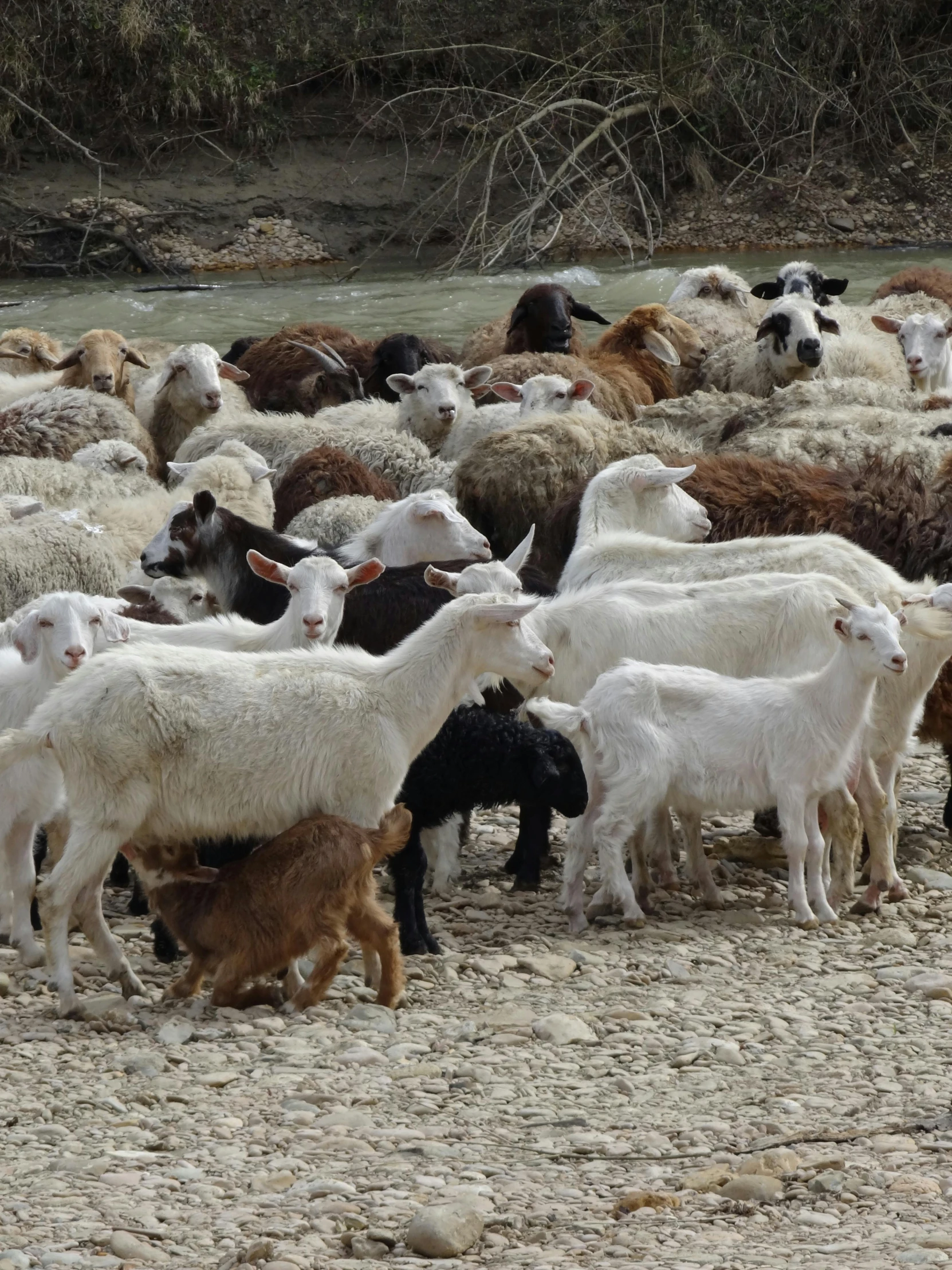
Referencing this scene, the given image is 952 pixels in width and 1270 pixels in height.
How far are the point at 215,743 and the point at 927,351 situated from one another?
329 inches

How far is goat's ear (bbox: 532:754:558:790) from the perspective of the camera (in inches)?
236

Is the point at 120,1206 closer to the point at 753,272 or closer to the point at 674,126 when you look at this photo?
the point at 753,272

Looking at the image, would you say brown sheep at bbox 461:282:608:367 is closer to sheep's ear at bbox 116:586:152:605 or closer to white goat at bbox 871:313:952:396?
white goat at bbox 871:313:952:396

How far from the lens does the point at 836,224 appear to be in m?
26.9

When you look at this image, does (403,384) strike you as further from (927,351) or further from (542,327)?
(927,351)

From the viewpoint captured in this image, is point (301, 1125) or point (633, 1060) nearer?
point (301, 1125)

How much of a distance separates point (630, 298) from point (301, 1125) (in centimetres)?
1849

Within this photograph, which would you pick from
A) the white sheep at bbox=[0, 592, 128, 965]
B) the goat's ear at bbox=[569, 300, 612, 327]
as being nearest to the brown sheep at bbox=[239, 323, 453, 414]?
the goat's ear at bbox=[569, 300, 612, 327]

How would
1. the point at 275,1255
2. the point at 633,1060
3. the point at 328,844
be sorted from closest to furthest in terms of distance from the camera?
the point at 275,1255
the point at 633,1060
the point at 328,844

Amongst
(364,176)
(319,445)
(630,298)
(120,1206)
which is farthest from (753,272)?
(120,1206)

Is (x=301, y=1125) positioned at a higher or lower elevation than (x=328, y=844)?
lower

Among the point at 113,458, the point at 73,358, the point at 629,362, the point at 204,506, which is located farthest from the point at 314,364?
the point at 204,506

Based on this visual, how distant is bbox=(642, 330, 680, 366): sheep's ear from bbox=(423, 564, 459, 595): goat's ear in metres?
6.48

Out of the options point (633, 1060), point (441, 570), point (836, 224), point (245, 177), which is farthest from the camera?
point (245, 177)
